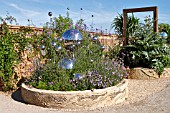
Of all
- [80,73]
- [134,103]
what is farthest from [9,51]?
[134,103]

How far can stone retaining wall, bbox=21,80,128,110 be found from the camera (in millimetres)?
3994

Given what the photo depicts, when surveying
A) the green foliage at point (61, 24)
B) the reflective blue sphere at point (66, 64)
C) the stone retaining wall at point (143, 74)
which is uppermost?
the green foliage at point (61, 24)

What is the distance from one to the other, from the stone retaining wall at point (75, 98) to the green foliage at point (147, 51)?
127 inches

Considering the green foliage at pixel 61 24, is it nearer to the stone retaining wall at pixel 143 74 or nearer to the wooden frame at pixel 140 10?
the wooden frame at pixel 140 10

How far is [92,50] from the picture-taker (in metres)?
5.70

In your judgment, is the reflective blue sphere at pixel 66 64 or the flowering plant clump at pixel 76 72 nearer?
the flowering plant clump at pixel 76 72

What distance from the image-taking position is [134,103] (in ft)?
14.4

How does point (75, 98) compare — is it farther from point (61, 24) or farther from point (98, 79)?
point (61, 24)

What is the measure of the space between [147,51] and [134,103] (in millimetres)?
3287

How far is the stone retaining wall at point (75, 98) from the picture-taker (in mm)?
3994

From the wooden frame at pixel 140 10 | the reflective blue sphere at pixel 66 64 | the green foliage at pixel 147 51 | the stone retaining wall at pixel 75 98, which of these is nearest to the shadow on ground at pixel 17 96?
the stone retaining wall at pixel 75 98

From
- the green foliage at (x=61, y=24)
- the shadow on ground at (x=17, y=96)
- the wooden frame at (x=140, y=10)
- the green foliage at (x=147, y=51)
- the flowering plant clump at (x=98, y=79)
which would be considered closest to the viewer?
the flowering plant clump at (x=98, y=79)

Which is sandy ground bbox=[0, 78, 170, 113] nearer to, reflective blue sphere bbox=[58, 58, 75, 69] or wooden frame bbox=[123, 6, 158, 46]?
reflective blue sphere bbox=[58, 58, 75, 69]

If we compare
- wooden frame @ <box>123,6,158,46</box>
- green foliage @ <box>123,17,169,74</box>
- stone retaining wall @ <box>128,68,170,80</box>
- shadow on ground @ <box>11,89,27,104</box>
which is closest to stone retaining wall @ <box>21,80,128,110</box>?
shadow on ground @ <box>11,89,27,104</box>
